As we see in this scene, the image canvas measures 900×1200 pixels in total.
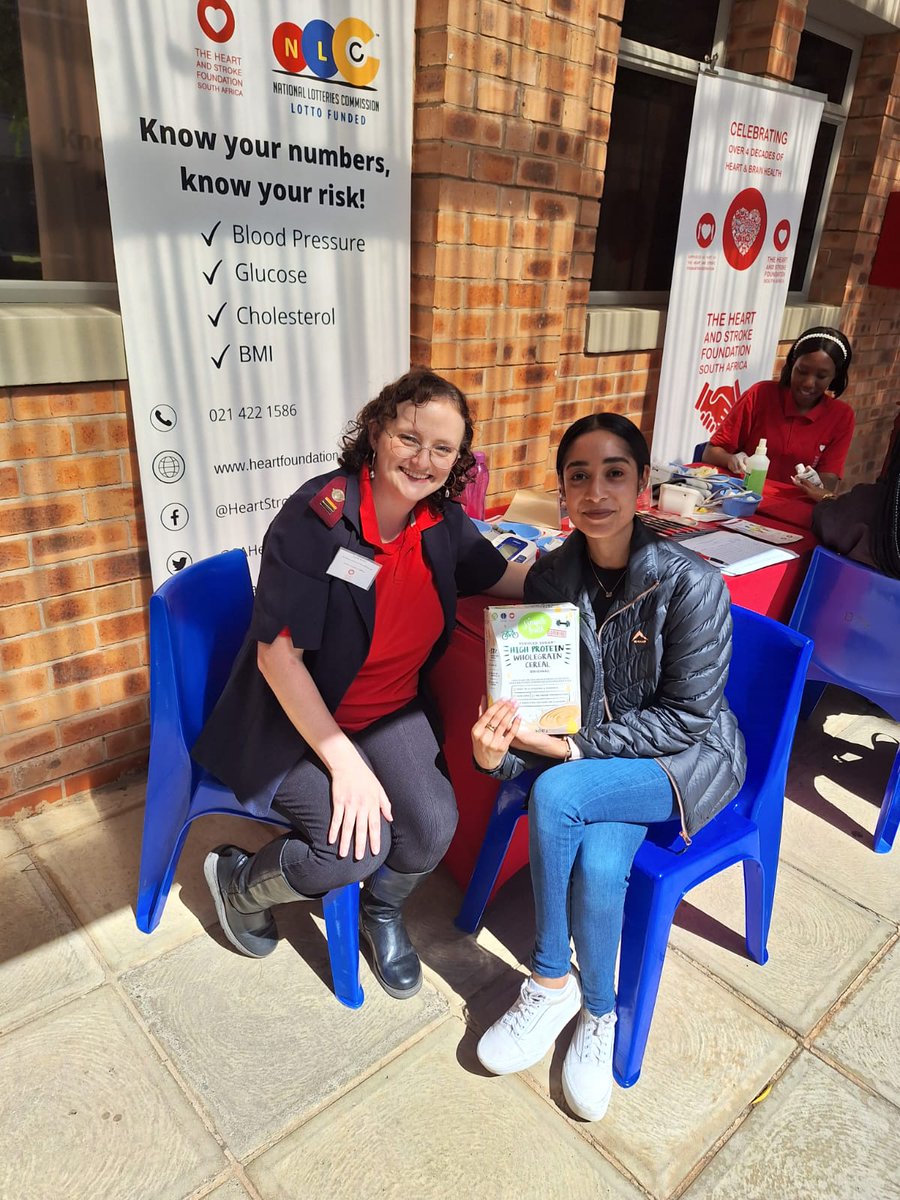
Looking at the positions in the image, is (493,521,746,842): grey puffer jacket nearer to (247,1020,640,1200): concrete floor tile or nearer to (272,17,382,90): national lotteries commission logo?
(247,1020,640,1200): concrete floor tile

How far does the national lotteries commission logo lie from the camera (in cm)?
251

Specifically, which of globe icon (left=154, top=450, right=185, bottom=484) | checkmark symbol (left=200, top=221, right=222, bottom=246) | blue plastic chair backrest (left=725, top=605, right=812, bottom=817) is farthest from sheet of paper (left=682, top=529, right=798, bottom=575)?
checkmark symbol (left=200, top=221, right=222, bottom=246)

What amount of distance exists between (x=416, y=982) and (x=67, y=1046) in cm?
82

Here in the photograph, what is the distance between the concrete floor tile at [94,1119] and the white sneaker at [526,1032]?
0.60 meters

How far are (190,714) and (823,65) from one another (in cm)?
560

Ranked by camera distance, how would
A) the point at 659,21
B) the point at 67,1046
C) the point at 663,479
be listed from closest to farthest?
the point at 67,1046, the point at 663,479, the point at 659,21

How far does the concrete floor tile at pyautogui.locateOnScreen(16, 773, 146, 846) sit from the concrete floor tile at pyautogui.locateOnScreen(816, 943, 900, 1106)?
85.0 inches

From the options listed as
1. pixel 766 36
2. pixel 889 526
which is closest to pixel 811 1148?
pixel 889 526

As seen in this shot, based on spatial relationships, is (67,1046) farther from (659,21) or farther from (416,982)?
(659,21)

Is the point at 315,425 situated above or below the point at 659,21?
below

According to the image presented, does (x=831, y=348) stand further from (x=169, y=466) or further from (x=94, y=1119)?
(x=94, y=1119)

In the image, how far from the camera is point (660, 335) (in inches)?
172

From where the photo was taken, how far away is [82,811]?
2734 mm

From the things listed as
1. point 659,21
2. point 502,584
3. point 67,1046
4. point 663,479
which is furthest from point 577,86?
point 67,1046
